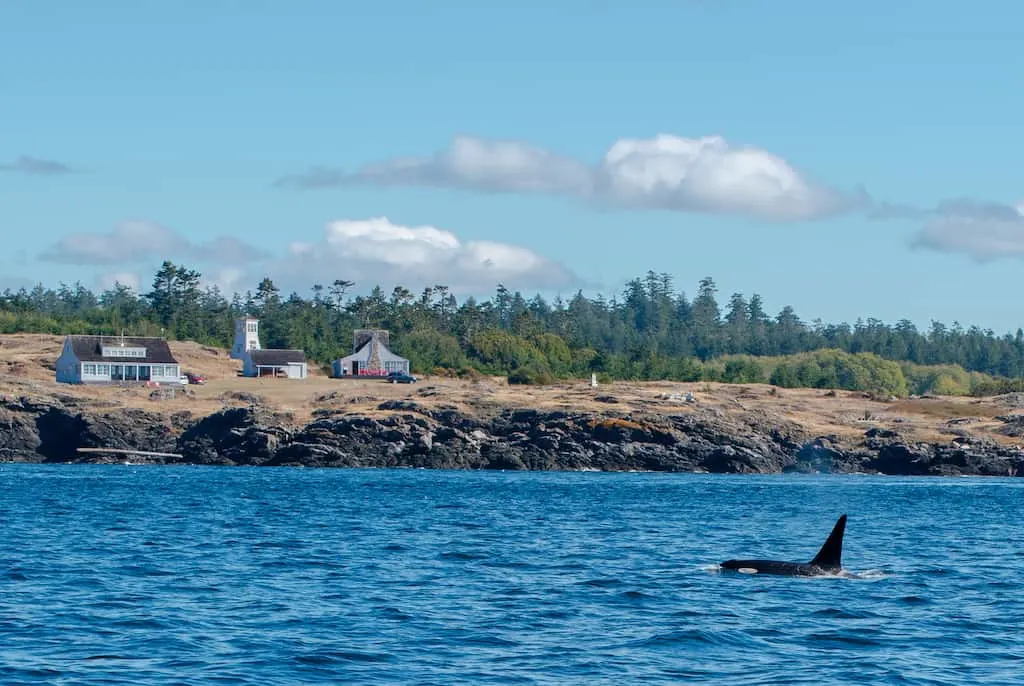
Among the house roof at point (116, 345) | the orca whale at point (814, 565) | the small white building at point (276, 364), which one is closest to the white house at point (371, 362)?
the small white building at point (276, 364)

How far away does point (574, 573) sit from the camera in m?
46.0

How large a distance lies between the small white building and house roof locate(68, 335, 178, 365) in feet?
43.8

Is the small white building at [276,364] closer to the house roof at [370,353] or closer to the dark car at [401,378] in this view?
the house roof at [370,353]

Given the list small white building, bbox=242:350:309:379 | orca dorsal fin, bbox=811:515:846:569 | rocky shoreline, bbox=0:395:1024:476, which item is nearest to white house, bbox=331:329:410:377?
small white building, bbox=242:350:309:379

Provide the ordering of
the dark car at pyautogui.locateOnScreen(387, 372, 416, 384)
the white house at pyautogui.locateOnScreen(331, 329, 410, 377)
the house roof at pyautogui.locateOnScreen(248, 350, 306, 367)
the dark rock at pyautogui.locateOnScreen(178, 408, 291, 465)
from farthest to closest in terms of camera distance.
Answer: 1. the white house at pyautogui.locateOnScreen(331, 329, 410, 377)
2. the house roof at pyautogui.locateOnScreen(248, 350, 306, 367)
3. the dark car at pyautogui.locateOnScreen(387, 372, 416, 384)
4. the dark rock at pyautogui.locateOnScreen(178, 408, 291, 465)

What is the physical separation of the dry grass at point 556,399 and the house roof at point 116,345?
5.19m

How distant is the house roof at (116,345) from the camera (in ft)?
525

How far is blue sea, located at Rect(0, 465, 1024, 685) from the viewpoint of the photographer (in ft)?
98.6

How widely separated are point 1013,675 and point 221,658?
54.2 ft

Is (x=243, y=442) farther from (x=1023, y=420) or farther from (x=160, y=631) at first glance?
(x=160, y=631)

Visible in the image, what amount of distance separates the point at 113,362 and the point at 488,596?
423 feet

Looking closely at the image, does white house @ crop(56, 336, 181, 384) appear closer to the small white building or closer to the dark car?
the small white building

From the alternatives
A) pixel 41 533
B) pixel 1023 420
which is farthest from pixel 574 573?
pixel 1023 420

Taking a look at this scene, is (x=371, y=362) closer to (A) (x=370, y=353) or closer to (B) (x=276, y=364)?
(A) (x=370, y=353)
